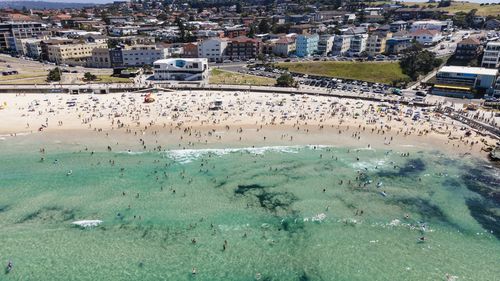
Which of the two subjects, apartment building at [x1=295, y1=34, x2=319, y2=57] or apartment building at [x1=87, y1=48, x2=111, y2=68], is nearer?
apartment building at [x1=87, y1=48, x2=111, y2=68]

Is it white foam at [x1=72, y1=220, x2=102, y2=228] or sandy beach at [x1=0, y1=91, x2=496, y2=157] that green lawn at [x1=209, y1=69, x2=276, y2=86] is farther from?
white foam at [x1=72, y1=220, x2=102, y2=228]

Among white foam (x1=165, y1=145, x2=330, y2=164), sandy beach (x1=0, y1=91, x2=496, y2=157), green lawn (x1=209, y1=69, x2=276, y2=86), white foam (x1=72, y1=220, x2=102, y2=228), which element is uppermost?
green lawn (x1=209, y1=69, x2=276, y2=86)

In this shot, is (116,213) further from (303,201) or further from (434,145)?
(434,145)

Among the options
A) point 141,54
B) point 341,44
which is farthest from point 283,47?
point 141,54

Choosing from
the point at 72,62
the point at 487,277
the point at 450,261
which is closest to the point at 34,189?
the point at 450,261

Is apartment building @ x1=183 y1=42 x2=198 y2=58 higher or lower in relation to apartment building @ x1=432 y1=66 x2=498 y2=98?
higher

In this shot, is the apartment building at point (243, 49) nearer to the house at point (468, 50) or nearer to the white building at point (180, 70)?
the white building at point (180, 70)

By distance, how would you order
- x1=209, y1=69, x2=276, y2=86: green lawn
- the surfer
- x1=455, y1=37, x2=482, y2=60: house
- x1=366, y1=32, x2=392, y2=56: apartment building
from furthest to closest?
x1=366, y1=32, x2=392, y2=56: apartment building → x1=455, y1=37, x2=482, y2=60: house → x1=209, y1=69, x2=276, y2=86: green lawn → the surfer

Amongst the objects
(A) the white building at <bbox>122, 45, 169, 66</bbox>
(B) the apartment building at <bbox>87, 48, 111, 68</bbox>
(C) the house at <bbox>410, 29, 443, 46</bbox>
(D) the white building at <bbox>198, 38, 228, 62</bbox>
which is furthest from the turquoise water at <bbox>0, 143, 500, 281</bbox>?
(C) the house at <bbox>410, 29, 443, 46</bbox>
